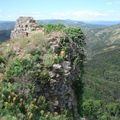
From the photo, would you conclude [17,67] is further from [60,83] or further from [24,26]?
[24,26]

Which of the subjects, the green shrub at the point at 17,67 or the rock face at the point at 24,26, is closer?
the green shrub at the point at 17,67

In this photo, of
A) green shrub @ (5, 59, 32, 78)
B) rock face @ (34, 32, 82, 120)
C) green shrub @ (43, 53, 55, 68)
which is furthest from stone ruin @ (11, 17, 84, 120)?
green shrub @ (5, 59, 32, 78)

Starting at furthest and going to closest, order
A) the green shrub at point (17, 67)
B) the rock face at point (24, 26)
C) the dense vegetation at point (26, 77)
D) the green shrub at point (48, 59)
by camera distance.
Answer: the rock face at point (24, 26), the green shrub at point (48, 59), the green shrub at point (17, 67), the dense vegetation at point (26, 77)

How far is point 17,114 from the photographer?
1376 cm

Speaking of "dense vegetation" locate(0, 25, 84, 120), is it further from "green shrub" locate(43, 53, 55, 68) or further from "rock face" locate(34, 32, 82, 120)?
→ "rock face" locate(34, 32, 82, 120)

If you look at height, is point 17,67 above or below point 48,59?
below

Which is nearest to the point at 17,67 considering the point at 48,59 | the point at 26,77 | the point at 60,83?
the point at 26,77

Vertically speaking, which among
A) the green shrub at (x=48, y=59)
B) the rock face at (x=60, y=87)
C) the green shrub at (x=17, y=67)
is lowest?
the rock face at (x=60, y=87)

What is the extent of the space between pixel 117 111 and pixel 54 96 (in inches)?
5047

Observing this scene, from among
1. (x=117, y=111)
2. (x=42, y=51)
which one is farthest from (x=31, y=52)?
(x=117, y=111)

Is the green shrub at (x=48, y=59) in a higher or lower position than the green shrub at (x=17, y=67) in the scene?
higher

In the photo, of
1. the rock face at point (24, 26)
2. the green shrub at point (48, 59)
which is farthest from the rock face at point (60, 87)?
the rock face at point (24, 26)

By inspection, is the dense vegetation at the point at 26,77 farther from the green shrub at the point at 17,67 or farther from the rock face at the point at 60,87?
the rock face at the point at 60,87

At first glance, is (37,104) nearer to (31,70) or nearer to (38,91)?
(38,91)
